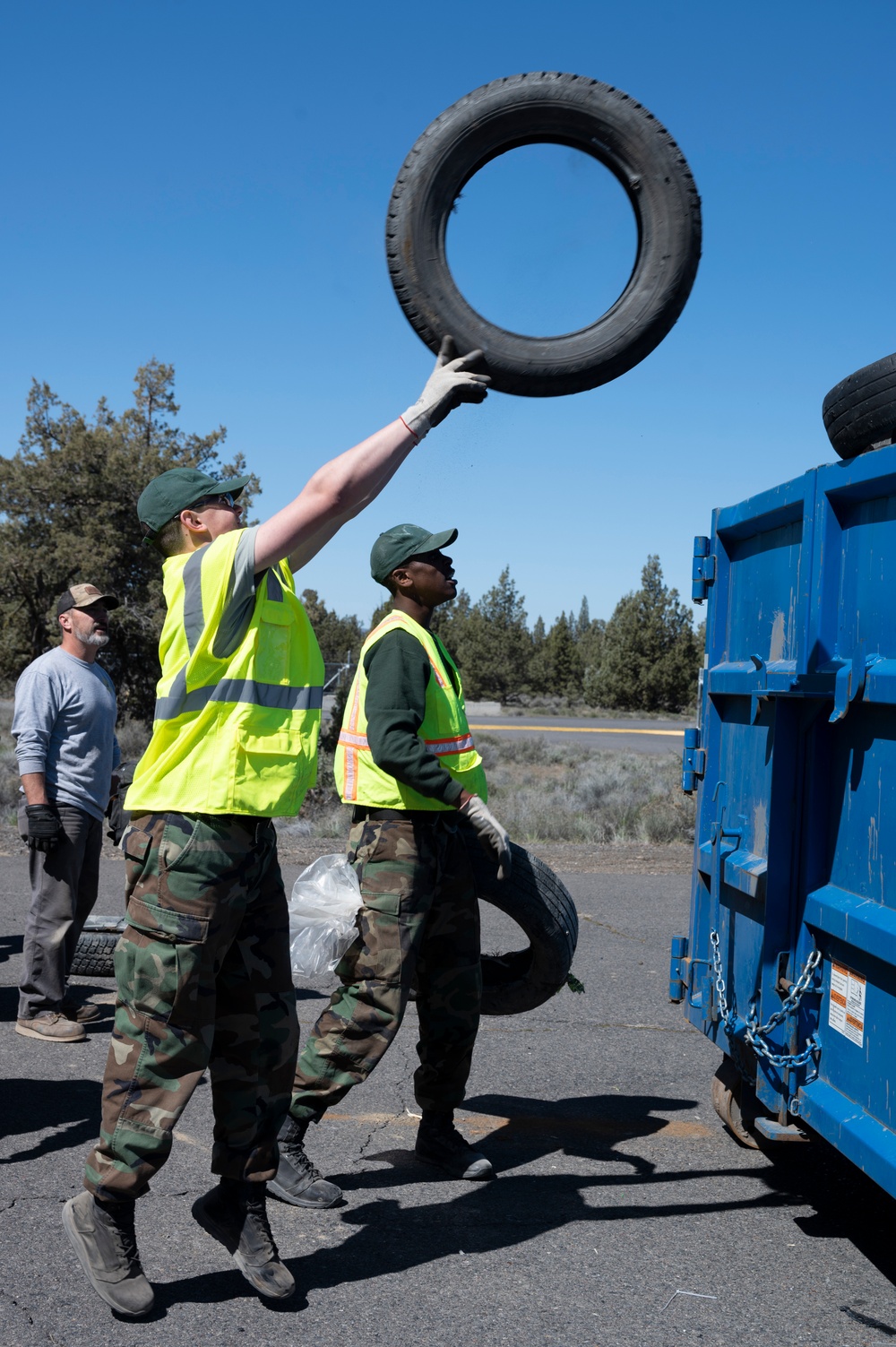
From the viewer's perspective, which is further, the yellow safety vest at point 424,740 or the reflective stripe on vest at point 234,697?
the yellow safety vest at point 424,740

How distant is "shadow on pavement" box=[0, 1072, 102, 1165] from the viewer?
13.9ft

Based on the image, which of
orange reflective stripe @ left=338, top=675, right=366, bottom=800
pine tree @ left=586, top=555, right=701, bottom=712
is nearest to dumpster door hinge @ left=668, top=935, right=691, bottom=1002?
orange reflective stripe @ left=338, top=675, right=366, bottom=800

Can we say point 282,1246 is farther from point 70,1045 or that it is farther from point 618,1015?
point 618,1015

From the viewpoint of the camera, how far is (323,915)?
4.86 metres

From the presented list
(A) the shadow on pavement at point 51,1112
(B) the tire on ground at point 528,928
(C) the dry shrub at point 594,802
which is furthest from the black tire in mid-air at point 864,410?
(C) the dry shrub at point 594,802

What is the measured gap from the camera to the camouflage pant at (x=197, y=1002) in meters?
3.03

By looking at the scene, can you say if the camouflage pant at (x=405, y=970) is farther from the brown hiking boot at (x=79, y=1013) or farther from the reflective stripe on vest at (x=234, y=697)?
the brown hiking boot at (x=79, y=1013)

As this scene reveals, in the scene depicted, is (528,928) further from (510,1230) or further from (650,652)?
(650,652)

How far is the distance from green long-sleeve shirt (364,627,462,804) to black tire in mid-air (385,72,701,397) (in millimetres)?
1047

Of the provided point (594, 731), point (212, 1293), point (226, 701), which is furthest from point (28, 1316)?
point (594, 731)

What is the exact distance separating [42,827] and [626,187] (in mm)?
3767

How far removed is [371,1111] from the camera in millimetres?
4750

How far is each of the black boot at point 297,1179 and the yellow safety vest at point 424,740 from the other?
3.56 feet

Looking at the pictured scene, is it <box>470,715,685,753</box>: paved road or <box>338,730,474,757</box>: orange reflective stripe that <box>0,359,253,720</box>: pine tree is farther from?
Answer: <box>338,730,474,757</box>: orange reflective stripe
